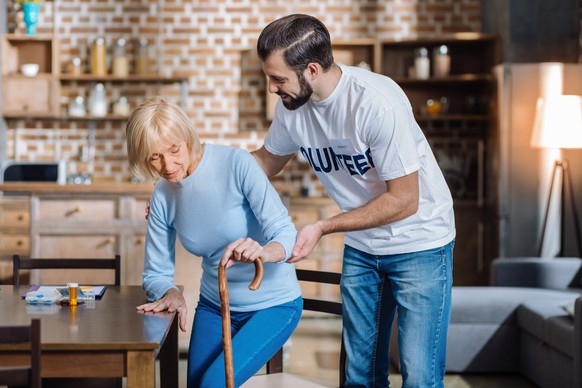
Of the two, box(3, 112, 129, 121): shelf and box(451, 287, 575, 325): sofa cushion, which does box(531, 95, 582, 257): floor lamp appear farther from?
box(3, 112, 129, 121): shelf

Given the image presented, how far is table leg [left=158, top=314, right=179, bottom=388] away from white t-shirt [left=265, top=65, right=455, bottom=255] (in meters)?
0.62

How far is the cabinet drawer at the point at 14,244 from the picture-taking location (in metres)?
5.18

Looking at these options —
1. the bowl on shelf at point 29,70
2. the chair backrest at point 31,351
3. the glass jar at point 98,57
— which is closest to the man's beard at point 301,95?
the chair backrest at point 31,351

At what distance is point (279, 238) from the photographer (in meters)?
2.02

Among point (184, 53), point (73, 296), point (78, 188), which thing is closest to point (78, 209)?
point (78, 188)

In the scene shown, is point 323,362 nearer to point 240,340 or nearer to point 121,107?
point 240,340

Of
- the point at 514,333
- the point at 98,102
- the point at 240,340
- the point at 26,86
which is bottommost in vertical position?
the point at 514,333

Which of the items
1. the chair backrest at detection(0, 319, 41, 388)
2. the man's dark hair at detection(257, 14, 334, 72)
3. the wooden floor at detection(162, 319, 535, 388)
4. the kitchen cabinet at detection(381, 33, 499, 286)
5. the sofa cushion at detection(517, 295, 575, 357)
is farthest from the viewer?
the kitchen cabinet at detection(381, 33, 499, 286)

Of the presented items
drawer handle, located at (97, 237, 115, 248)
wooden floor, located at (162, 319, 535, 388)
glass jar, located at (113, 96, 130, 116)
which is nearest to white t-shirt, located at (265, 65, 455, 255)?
wooden floor, located at (162, 319, 535, 388)

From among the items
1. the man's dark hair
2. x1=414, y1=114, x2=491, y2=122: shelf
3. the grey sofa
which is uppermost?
x1=414, y1=114, x2=491, y2=122: shelf

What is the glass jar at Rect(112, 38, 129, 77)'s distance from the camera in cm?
623

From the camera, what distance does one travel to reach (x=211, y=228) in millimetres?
2156

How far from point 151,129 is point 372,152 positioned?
0.56 m

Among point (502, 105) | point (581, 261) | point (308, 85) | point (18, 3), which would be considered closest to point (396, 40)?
point (502, 105)
